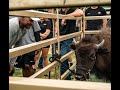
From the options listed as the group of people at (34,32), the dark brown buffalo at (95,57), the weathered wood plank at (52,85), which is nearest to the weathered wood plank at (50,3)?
the weathered wood plank at (52,85)

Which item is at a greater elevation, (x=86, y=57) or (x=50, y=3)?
(x=50, y=3)

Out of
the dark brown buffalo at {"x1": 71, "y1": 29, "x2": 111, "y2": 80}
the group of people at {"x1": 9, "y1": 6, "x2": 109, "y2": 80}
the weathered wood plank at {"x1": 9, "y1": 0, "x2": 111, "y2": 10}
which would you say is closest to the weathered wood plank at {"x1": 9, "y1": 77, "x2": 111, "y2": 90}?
the weathered wood plank at {"x1": 9, "y1": 0, "x2": 111, "y2": 10}

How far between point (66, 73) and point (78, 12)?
4.50ft

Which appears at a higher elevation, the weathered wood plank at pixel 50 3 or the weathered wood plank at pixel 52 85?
the weathered wood plank at pixel 50 3

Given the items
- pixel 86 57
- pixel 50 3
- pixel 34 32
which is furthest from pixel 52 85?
pixel 34 32

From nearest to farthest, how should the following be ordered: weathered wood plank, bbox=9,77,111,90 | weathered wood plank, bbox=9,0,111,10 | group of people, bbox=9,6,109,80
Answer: weathered wood plank, bbox=9,77,111,90, weathered wood plank, bbox=9,0,111,10, group of people, bbox=9,6,109,80

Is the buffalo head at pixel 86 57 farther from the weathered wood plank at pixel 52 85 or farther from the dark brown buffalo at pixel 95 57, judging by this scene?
the weathered wood plank at pixel 52 85

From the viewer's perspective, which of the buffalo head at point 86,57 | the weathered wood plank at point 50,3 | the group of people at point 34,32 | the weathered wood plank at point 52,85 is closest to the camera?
the weathered wood plank at point 52,85

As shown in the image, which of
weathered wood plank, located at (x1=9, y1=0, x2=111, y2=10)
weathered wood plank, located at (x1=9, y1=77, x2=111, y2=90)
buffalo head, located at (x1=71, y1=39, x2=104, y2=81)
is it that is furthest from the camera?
buffalo head, located at (x1=71, y1=39, x2=104, y2=81)

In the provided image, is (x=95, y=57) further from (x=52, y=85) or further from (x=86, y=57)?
(x=52, y=85)

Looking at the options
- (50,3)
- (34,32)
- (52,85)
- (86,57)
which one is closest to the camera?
(52,85)

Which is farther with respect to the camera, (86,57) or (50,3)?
Answer: (86,57)

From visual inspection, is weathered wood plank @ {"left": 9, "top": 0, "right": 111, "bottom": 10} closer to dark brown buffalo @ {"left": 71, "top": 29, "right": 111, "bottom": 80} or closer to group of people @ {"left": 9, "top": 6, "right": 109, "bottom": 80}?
group of people @ {"left": 9, "top": 6, "right": 109, "bottom": 80}
